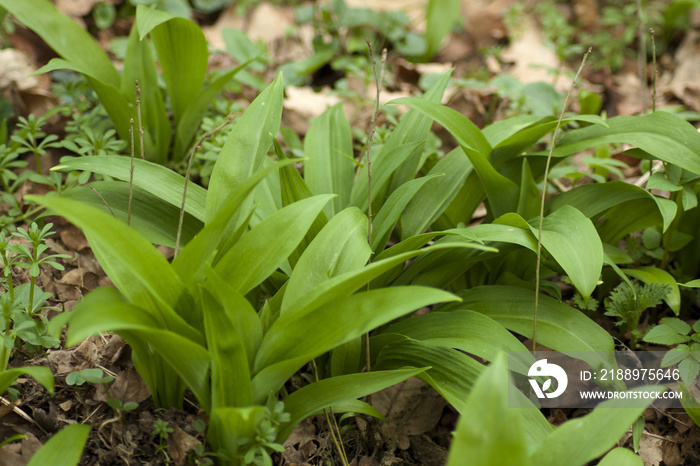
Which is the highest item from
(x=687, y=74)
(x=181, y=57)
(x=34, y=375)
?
(x=687, y=74)

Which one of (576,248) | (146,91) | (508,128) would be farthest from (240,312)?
(146,91)

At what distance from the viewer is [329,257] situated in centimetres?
127

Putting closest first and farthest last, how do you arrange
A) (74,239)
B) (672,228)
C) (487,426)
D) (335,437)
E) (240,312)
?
(487,426), (240,312), (335,437), (672,228), (74,239)

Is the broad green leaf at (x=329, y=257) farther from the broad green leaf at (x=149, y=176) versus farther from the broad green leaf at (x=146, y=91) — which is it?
the broad green leaf at (x=146, y=91)

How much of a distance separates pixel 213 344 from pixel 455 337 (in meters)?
0.61

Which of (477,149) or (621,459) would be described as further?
(477,149)

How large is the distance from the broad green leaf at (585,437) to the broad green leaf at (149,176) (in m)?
0.96

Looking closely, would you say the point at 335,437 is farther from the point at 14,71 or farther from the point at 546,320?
the point at 14,71

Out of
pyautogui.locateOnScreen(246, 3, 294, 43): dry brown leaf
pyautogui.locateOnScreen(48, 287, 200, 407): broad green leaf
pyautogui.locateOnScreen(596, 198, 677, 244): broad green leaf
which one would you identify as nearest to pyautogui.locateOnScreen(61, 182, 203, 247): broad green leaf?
pyautogui.locateOnScreen(48, 287, 200, 407): broad green leaf

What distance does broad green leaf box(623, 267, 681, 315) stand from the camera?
61.1 inches

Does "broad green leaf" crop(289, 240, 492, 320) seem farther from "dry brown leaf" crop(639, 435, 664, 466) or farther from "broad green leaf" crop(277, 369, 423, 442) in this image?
"dry brown leaf" crop(639, 435, 664, 466)

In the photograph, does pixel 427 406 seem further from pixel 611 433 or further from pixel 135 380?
pixel 135 380

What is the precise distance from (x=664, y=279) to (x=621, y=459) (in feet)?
2.20

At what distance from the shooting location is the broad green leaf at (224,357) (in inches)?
41.5
